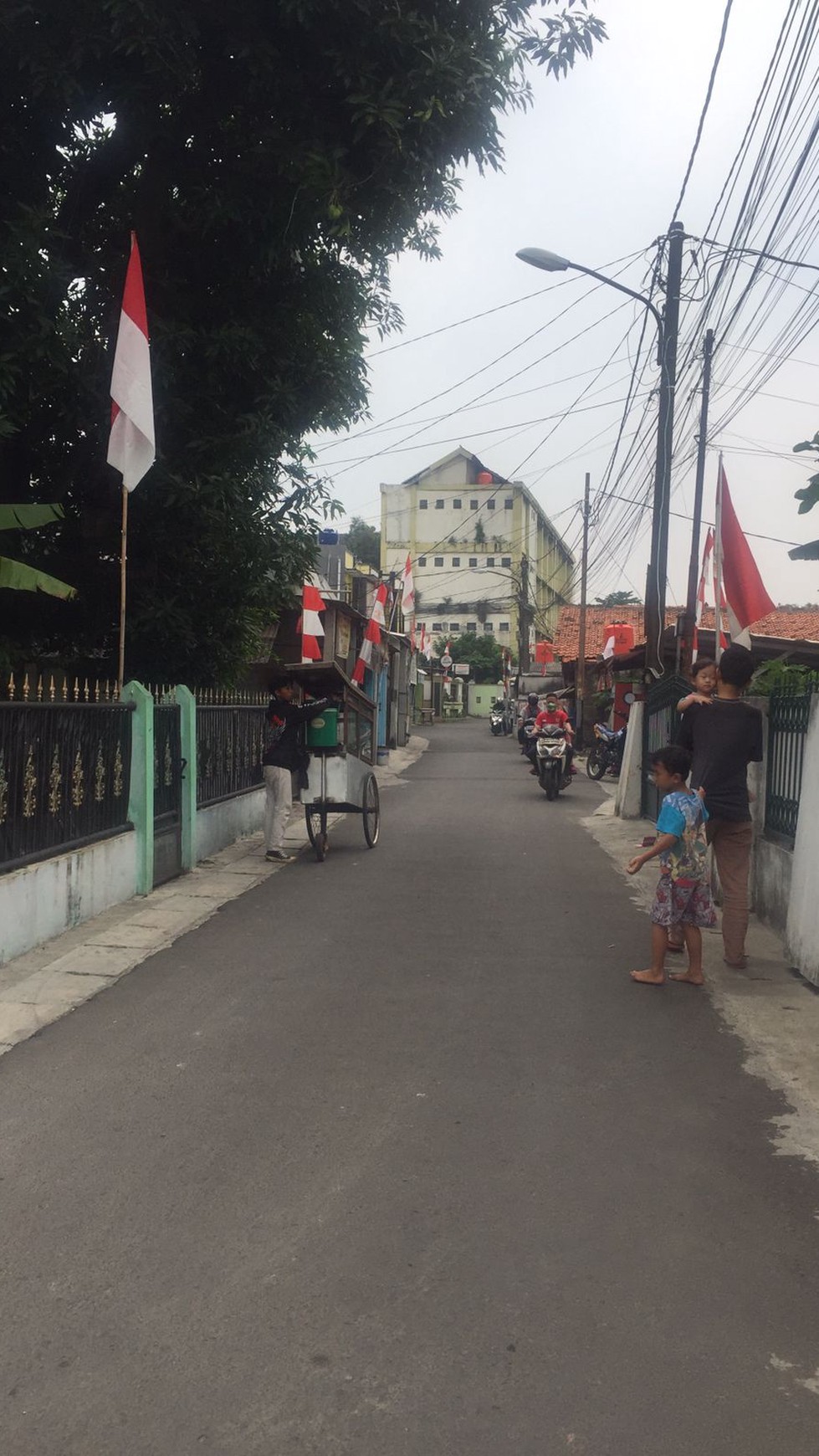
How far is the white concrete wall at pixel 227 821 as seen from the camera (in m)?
12.0

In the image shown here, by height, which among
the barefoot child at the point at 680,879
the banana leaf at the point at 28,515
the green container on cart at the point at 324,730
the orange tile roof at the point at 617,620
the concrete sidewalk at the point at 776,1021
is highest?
the orange tile roof at the point at 617,620

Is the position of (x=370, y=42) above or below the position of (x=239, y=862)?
above

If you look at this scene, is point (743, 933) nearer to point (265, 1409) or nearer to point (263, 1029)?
point (263, 1029)

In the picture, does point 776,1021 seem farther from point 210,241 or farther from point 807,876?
point 210,241

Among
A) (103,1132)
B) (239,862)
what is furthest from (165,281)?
(103,1132)

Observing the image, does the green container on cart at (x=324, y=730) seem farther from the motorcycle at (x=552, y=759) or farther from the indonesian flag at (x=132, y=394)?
the motorcycle at (x=552, y=759)

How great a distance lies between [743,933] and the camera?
294 inches

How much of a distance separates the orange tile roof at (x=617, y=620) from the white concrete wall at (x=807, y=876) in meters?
19.8

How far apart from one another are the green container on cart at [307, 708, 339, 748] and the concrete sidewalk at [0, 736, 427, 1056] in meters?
1.27

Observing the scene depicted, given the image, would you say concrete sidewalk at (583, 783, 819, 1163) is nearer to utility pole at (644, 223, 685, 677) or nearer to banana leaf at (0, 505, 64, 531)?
banana leaf at (0, 505, 64, 531)

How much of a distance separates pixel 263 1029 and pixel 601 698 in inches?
1088

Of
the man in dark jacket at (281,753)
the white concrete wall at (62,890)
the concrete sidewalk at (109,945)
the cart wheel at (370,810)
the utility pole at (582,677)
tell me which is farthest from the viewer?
the utility pole at (582,677)

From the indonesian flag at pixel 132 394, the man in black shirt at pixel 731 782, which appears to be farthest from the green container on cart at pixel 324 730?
the man in black shirt at pixel 731 782

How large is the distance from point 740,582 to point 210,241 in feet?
21.1
